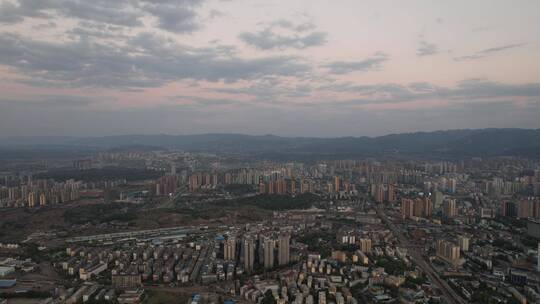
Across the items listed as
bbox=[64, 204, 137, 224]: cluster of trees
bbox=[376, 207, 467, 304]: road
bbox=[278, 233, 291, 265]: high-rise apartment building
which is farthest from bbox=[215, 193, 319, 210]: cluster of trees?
bbox=[278, 233, 291, 265]: high-rise apartment building

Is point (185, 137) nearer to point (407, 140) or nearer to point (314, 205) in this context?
point (407, 140)

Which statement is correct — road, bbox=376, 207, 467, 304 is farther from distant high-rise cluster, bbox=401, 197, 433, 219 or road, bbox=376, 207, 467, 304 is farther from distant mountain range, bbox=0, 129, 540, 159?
distant mountain range, bbox=0, 129, 540, 159

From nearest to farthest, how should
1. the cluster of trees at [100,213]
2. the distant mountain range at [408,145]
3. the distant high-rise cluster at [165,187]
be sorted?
the cluster of trees at [100,213], the distant high-rise cluster at [165,187], the distant mountain range at [408,145]

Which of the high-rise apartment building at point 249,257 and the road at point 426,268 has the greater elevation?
the high-rise apartment building at point 249,257

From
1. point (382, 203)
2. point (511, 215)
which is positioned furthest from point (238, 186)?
point (511, 215)

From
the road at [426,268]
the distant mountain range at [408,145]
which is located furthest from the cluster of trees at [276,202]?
the distant mountain range at [408,145]

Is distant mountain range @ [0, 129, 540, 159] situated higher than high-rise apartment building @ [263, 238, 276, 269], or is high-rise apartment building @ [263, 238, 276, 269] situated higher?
distant mountain range @ [0, 129, 540, 159]

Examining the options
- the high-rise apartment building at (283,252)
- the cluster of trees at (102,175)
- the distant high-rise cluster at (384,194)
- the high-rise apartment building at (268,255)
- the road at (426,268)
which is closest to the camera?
the road at (426,268)

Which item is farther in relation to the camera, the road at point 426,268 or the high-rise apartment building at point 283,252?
the high-rise apartment building at point 283,252

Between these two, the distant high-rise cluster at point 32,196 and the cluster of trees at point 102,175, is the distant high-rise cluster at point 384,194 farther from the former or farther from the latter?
the cluster of trees at point 102,175
